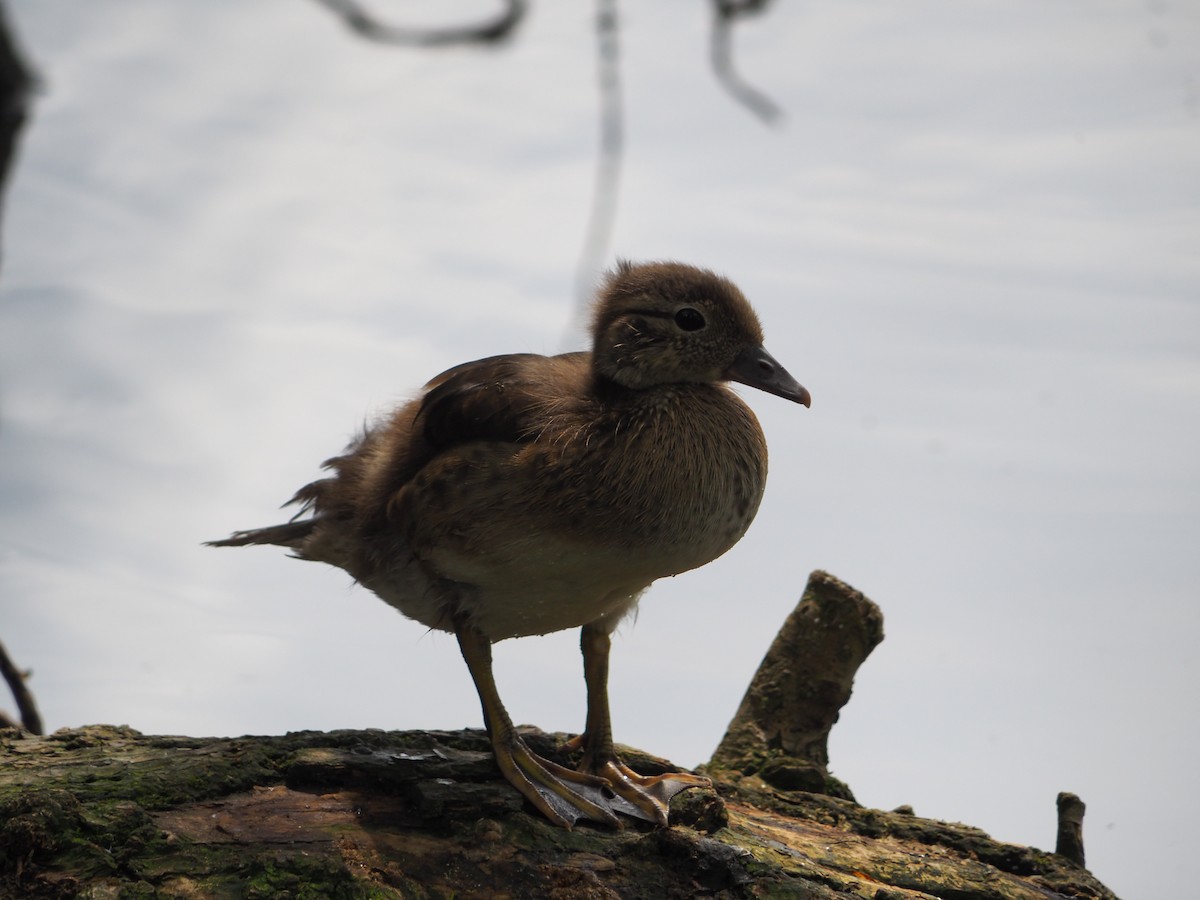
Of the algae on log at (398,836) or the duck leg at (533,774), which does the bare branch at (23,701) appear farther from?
the duck leg at (533,774)

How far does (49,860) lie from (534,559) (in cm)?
186

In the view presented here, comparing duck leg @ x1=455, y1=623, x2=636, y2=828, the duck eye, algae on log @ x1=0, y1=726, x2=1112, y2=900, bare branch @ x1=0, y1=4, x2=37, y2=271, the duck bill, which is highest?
the duck eye

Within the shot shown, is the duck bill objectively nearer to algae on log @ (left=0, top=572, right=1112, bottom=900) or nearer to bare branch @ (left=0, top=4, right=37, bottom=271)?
algae on log @ (left=0, top=572, right=1112, bottom=900)

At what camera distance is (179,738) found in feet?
15.9

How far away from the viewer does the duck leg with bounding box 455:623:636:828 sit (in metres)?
4.57

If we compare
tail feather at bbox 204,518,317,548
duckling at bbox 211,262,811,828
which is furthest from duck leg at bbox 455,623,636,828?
tail feather at bbox 204,518,317,548

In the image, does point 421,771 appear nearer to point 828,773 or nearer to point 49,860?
point 49,860

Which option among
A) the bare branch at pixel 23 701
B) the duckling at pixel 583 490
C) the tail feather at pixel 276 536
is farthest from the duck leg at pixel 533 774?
the bare branch at pixel 23 701

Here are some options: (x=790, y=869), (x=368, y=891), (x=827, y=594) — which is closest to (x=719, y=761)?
(x=827, y=594)

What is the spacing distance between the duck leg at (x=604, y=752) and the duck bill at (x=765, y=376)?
1.25 meters

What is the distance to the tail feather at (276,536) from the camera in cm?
573

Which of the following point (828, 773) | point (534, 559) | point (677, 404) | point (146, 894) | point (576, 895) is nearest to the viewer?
point (146, 894)

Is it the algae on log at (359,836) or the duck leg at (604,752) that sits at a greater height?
the duck leg at (604,752)

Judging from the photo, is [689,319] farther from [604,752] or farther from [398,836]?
[398,836]
